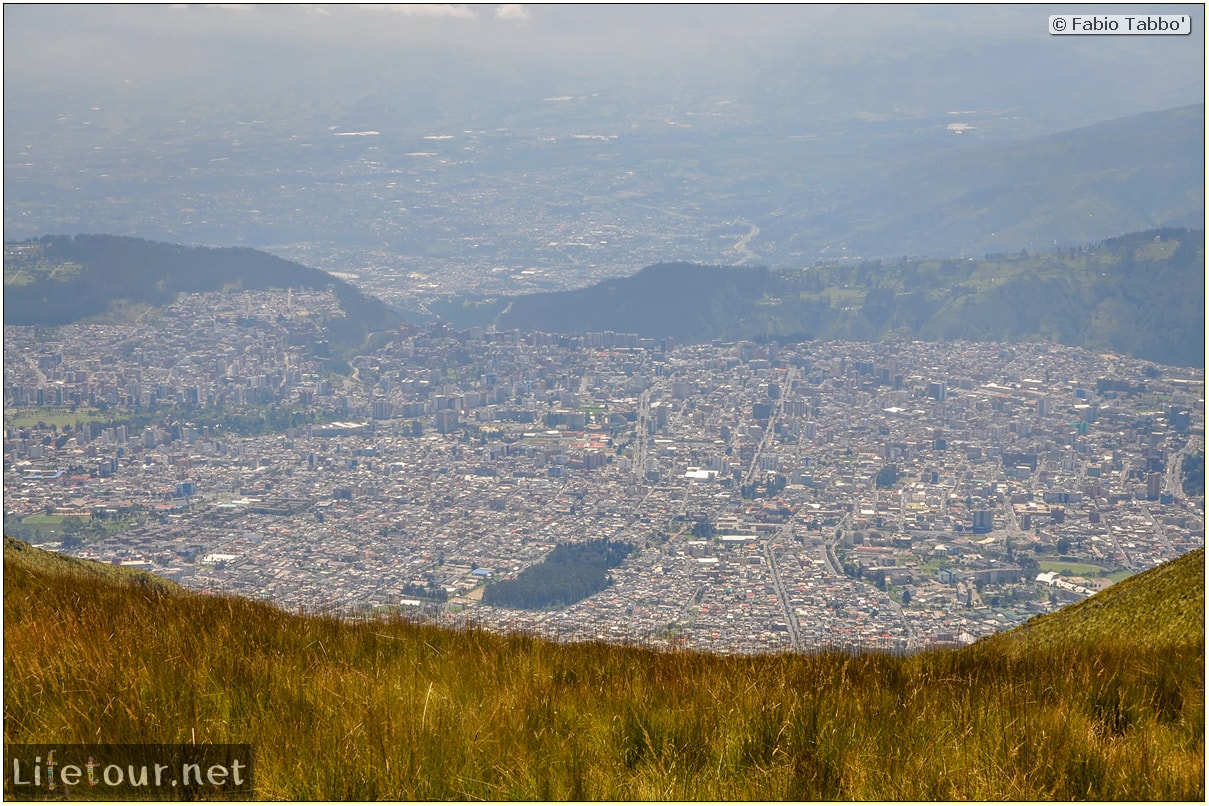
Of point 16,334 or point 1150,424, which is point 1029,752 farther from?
point 16,334

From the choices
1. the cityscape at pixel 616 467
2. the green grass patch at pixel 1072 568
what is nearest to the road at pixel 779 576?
the cityscape at pixel 616 467

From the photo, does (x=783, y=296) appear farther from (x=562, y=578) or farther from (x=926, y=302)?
(x=562, y=578)

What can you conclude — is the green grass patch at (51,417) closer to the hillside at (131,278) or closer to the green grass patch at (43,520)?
the hillside at (131,278)

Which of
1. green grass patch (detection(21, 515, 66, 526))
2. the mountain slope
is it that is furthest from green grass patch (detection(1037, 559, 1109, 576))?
the mountain slope

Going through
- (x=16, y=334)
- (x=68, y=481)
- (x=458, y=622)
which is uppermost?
(x=16, y=334)

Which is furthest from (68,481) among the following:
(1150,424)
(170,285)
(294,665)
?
(1150,424)

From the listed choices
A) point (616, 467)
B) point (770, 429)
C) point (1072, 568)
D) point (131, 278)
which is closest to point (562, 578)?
point (1072, 568)

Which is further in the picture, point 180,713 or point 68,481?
point 68,481

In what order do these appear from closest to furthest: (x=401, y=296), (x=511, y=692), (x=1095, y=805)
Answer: (x=1095, y=805)
(x=511, y=692)
(x=401, y=296)
